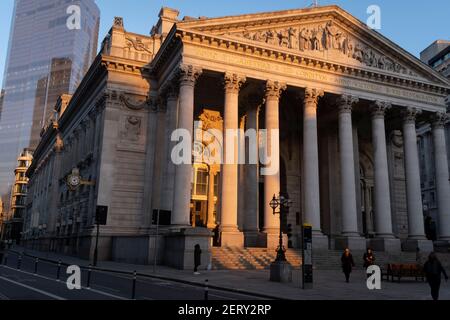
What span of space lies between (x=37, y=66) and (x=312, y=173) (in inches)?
5486

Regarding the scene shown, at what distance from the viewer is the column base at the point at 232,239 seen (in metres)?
29.2

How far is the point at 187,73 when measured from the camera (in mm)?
30375

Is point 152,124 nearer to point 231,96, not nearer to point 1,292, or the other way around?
point 231,96

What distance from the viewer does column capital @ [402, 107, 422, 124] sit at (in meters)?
38.4

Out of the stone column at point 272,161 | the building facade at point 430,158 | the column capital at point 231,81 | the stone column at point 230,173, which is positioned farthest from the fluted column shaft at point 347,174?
the building facade at point 430,158

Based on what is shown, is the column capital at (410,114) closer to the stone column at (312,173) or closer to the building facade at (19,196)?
the stone column at (312,173)

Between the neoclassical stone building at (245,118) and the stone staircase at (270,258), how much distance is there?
1202 millimetres

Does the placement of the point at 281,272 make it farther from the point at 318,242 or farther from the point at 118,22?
the point at 118,22

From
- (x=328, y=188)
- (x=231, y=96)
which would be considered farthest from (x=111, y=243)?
(x=328, y=188)

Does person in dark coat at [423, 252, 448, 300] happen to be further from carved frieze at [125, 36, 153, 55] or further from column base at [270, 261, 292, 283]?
carved frieze at [125, 36, 153, 55]

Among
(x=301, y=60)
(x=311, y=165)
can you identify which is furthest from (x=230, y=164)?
(x=301, y=60)

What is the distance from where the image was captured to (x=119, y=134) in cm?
3562

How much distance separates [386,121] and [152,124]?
24493mm
